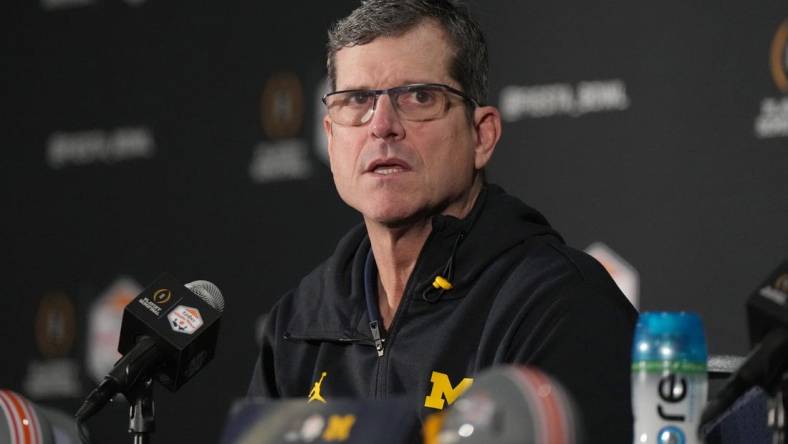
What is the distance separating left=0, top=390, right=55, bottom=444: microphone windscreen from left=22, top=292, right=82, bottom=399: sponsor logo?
2.14 m

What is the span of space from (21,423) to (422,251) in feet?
2.85

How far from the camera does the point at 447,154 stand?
6.12 feet

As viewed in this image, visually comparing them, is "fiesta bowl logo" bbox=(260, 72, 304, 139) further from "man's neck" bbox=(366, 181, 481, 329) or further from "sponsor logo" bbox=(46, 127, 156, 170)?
"man's neck" bbox=(366, 181, 481, 329)

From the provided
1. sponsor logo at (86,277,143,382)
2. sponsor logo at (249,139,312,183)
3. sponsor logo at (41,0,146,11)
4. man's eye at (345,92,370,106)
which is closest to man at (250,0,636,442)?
man's eye at (345,92,370,106)

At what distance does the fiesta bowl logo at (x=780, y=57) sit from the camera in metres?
2.34

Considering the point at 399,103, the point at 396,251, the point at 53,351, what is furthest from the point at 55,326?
the point at 399,103

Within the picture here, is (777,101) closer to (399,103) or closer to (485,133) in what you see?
(485,133)

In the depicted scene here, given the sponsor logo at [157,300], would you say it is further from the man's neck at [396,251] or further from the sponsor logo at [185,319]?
the man's neck at [396,251]

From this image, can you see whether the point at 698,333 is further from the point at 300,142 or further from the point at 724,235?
the point at 300,142

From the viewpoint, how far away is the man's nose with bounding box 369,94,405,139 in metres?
1.81

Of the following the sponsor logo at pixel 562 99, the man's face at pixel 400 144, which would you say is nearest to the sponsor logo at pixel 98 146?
the sponsor logo at pixel 562 99

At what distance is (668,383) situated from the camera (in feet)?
3.36

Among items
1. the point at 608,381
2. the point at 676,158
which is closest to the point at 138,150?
the point at 676,158

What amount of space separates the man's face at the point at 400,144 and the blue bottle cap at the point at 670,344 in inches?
31.7
